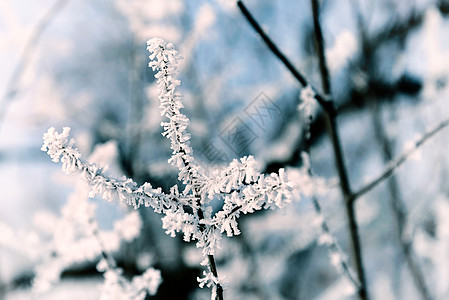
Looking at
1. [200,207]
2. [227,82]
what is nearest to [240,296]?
[227,82]

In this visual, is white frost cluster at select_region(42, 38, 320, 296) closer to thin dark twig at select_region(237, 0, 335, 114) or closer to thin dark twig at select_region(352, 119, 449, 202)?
thin dark twig at select_region(237, 0, 335, 114)

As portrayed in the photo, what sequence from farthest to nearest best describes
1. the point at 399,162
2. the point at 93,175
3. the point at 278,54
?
the point at 399,162
the point at 278,54
the point at 93,175

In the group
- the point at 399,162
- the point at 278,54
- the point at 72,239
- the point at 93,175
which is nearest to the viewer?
the point at 93,175

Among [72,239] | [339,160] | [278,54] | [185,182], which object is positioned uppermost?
[72,239]

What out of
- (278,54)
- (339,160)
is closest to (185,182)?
(278,54)

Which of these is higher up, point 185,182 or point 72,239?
point 72,239

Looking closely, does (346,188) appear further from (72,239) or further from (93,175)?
(72,239)

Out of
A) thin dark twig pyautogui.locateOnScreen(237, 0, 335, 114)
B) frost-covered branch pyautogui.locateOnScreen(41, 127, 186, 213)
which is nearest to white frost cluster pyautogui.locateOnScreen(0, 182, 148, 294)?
frost-covered branch pyautogui.locateOnScreen(41, 127, 186, 213)

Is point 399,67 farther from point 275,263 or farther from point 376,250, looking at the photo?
point 376,250

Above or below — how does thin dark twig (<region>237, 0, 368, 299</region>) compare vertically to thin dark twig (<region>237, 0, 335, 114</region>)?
below

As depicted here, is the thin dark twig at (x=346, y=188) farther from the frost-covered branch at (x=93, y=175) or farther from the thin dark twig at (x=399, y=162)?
the frost-covered branch at (x=93, y=175)
